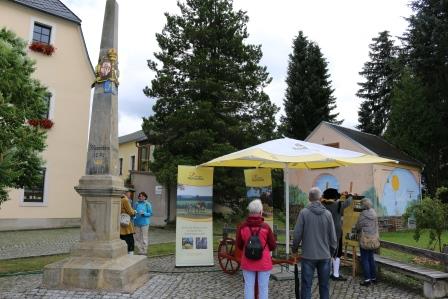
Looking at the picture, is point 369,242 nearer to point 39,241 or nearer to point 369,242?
point 369,242

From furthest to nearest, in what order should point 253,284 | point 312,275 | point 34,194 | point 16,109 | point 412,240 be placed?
point 34,194 → point 412,240 → point 16,109 → point 312,275 → point 253,284

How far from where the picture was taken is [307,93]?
35.5 m

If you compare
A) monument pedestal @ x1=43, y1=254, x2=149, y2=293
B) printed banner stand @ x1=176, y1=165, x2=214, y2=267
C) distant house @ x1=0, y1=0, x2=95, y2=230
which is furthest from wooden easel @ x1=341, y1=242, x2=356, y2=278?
distant house @ x1=0, y1=0, x2=95, y2=230

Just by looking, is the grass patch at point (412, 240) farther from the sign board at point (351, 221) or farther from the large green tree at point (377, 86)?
the large green tree at point (377, 86)

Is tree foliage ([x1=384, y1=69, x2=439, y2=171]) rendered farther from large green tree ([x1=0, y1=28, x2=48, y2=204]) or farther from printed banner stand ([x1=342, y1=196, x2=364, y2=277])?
large green tree ([x1=0, y1=28, x2=48, y2=204])

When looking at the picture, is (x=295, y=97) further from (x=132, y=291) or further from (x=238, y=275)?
(x=132, y=291)

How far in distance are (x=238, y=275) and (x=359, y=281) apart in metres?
2.53

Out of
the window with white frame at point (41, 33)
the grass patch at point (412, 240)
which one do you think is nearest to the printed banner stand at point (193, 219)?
the grass patch at point (412, 240)

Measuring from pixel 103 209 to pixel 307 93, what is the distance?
29.4 metres

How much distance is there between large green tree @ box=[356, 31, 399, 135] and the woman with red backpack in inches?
1382

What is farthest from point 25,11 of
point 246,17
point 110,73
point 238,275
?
point 238,275

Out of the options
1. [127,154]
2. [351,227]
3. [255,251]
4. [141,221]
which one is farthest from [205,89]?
[127,154]

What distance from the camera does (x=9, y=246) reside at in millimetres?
14016

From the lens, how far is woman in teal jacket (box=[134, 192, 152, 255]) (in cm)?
1134
